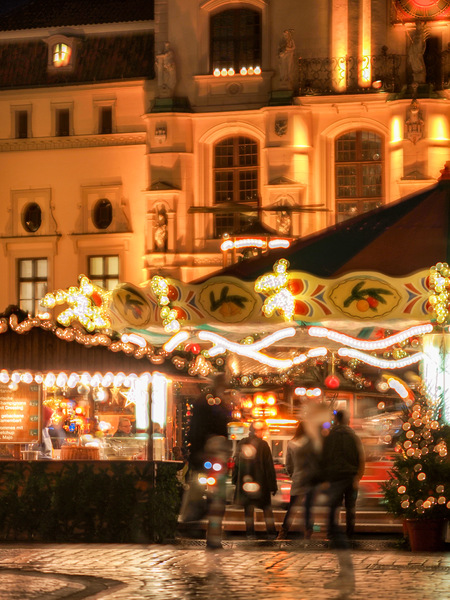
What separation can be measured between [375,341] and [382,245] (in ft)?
4.03

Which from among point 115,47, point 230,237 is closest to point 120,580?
point 230,237

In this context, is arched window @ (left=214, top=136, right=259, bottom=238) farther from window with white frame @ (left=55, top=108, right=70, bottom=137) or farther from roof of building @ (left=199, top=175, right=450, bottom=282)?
roof of building @ (left=199, top=175, right=450, bottom=282)

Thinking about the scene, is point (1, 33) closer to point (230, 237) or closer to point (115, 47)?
point (115, 47)

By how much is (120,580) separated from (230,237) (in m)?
22.5

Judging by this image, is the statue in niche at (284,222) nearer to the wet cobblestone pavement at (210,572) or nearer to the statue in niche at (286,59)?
the statue in niche at (286,59)

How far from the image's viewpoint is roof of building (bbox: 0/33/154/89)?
40.1 meters

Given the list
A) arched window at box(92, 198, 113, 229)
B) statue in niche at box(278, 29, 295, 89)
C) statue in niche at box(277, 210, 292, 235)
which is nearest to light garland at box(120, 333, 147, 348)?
statue in niche at box(277, 210, 292, 235)

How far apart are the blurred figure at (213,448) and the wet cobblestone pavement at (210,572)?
43 cm

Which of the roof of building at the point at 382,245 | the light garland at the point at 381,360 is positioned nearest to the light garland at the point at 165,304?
the roof of building at the point at 382,245

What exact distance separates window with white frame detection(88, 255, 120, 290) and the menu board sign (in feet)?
58.2

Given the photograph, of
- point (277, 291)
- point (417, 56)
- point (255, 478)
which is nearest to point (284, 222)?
point (417, 56)

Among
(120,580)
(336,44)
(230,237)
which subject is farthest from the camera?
(336,44)

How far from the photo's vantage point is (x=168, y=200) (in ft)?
127

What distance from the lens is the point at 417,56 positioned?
121ft
